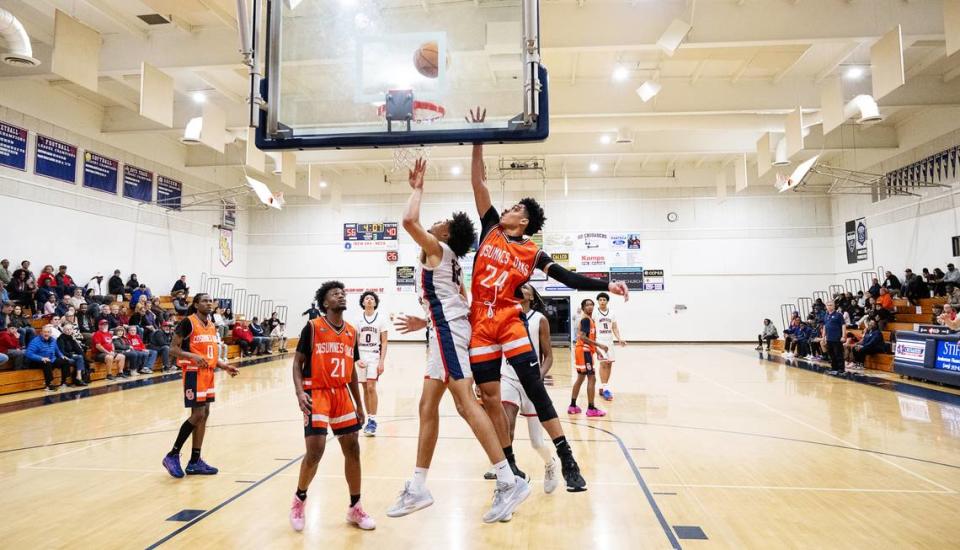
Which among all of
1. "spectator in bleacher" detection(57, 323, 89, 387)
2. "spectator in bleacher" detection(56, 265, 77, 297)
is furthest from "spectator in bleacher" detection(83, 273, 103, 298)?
"spectator in bleacher" detection(57, 323, 89, 387)

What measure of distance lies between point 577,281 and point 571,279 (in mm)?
59

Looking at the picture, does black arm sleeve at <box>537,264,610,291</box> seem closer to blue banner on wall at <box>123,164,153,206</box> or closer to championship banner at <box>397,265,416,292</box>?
blue banner on wall at <box>123,164,153,206</box>

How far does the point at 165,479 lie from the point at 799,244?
24645 millimetres

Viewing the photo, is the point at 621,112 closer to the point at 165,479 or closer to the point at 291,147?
the point at 291,147

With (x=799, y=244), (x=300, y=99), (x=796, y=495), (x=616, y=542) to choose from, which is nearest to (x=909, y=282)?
(x=799, y=244)

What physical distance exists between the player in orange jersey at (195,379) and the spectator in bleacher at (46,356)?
25.9ft

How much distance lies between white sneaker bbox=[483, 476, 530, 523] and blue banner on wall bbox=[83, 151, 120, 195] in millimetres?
17856

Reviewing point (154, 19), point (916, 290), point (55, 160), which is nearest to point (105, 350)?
point (55, 160)

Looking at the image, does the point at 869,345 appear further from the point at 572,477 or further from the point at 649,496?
the point at 572,477

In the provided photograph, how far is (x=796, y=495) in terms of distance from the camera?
4422mm

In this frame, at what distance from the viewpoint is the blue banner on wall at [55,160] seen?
49.8ft

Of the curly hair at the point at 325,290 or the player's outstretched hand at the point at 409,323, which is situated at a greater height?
the curly hair at the point at 325,290

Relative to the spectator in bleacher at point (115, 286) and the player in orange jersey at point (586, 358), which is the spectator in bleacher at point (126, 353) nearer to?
the spectator in bleacher at point (115, 286)

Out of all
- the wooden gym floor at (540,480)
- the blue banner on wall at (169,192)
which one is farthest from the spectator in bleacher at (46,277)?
the wooden gym floor at (540,480)
